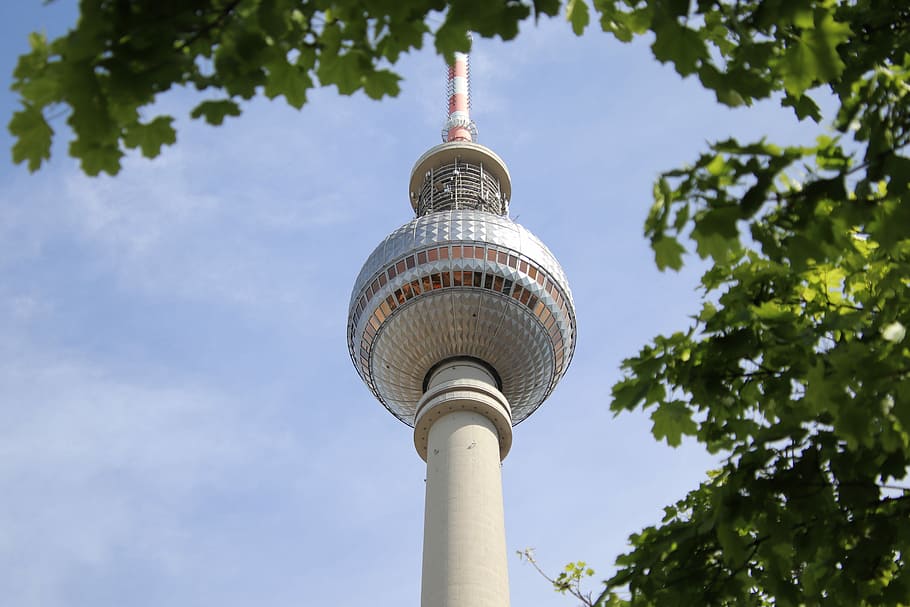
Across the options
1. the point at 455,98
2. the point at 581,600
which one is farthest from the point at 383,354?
the point at 581,600

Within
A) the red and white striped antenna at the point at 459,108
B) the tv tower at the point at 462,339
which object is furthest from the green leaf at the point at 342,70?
the red and white striped antenna at the point at 459,108

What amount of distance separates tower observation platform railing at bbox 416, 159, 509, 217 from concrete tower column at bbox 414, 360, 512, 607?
31.3 feet

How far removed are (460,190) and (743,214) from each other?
1584 inches

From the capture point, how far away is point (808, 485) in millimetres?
6078

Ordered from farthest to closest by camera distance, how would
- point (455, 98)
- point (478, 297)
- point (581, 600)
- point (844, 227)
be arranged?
point (455, 98) → point (478, 297) → point (581, 600) → point (844, 227)

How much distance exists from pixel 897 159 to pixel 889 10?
2.81 meters

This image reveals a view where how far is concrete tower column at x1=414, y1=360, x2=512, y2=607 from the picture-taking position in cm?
3048

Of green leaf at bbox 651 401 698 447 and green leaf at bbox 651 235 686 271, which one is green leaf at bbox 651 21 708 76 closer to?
green leaf at bbox 651 235 686 271

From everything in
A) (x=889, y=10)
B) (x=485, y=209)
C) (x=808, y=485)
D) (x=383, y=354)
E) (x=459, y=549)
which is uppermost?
(x=485, y=209)

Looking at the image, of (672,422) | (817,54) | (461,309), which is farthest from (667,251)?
(461,309)

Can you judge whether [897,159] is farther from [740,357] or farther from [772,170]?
[740,357]

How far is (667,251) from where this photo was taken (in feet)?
16.9

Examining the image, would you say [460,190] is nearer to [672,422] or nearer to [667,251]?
[672,422]

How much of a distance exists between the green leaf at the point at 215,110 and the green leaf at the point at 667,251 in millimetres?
2678
